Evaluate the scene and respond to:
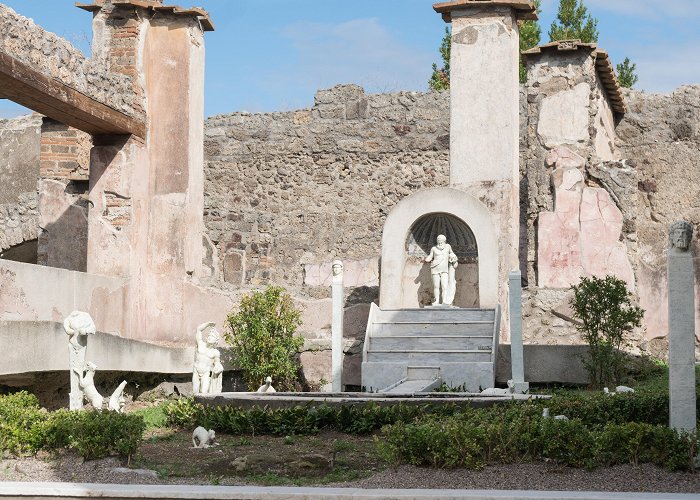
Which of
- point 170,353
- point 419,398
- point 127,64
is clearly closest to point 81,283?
point 170,353

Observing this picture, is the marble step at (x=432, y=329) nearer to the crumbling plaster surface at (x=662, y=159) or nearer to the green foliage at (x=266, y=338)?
the green foliage at (x=266, y=338)

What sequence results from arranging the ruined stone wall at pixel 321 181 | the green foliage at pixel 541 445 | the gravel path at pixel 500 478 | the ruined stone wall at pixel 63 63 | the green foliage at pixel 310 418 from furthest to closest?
the ruined stone wall at pixel 321 181, the ruined stone wall at pixel 63 63, the green foliage at pixel 310 418, the green foliage at pixel 541 445, the gravel path at pixel 500 478

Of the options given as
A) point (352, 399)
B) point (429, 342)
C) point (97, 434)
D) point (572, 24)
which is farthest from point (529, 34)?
point (97, 434)

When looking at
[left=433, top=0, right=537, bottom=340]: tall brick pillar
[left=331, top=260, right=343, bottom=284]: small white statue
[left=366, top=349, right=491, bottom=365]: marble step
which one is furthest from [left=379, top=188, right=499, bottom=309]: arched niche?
[left=331, top=260, right=343, bottom=284]: small white statue

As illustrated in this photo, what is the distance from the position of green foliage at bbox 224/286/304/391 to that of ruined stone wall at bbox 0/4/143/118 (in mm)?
3069

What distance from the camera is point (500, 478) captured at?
262 inches

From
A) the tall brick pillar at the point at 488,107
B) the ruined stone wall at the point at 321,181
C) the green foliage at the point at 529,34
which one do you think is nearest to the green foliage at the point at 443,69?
the green foliage at the point at 529,34

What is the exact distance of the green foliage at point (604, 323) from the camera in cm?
1232

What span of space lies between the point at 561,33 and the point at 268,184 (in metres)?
9.55

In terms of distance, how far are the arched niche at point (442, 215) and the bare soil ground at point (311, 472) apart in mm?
5694

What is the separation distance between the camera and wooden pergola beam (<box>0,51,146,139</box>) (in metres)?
11.2

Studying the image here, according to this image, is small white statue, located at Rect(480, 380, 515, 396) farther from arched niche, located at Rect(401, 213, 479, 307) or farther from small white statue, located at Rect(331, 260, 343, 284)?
arched niche, located at Rect(401, 213, 479, 307)

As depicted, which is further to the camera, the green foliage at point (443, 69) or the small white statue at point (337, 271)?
the green foliage at point (443, 69)

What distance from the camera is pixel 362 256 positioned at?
64.7 feet
